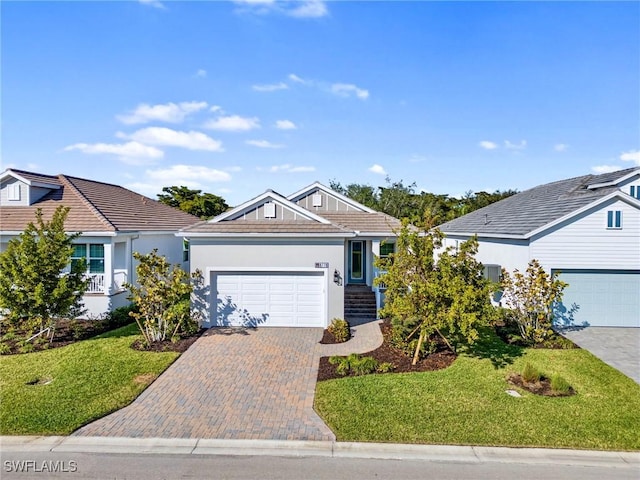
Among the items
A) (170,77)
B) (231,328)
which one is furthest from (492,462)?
(170,77)

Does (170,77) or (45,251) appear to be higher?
(170,77)

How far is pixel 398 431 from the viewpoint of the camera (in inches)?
297

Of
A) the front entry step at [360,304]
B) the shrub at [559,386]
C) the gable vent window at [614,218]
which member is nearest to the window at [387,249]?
the front entry step at [360,304]

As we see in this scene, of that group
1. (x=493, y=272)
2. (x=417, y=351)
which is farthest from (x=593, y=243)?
(x=417, y=351)

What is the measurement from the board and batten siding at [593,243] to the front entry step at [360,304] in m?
6.84

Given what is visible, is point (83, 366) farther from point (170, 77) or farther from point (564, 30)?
point (564, 30)

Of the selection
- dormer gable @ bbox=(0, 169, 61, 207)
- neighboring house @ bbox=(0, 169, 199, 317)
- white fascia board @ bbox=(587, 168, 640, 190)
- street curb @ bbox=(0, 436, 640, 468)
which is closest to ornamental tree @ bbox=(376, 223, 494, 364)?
street curb @ bbox=(0, 436, 640, 468)

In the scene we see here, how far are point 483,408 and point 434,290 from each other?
301 cm

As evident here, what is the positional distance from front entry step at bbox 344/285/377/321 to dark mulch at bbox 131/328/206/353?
6.85 metres

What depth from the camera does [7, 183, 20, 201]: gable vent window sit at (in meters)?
17.6

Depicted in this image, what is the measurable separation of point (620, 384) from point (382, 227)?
1117cm

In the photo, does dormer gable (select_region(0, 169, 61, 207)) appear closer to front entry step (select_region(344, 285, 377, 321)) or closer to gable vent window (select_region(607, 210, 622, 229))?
front entry step (select_region(344, 285, 377, 321))

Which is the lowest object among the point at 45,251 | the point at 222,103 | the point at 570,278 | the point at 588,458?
the point at 588,458

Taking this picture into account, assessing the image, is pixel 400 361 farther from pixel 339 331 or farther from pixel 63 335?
pixel 63 335
